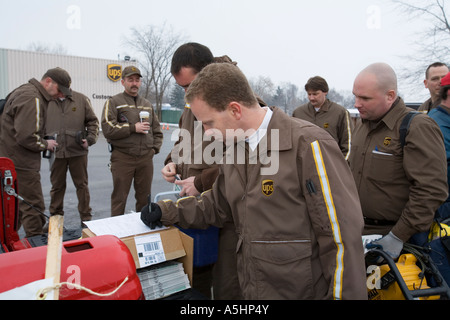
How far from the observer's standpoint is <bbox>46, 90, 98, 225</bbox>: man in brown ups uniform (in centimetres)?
551

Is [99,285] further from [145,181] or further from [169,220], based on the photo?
[145,181]

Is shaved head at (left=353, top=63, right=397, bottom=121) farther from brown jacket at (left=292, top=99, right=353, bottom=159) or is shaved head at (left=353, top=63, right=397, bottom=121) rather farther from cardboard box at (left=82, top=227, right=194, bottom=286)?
brown jacket at (left=292, top=99, right=353, bottom=159)

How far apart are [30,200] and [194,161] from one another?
337 cm

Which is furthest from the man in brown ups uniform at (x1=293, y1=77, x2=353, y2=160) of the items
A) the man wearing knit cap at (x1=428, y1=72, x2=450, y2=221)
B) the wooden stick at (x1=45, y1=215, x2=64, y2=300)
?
the wooden stick at (x1=45, y1=215, x2=64, y2=300)

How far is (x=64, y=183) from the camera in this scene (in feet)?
18.5

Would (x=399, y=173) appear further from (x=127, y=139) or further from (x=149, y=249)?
(x=127, y=139)

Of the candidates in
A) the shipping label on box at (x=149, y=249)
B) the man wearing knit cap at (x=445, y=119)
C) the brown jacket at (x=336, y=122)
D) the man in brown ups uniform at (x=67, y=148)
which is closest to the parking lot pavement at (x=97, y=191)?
the man in brown ups uniform at (x=67, y=148)

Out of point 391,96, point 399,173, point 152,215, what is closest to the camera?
point 152,215

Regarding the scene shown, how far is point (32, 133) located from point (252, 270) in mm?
4144

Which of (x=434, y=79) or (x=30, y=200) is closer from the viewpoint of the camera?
(x=30, y=200)

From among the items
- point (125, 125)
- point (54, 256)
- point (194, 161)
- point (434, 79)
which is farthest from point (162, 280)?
point (434, 79)

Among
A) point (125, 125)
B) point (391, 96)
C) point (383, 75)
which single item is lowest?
point (125, 125)

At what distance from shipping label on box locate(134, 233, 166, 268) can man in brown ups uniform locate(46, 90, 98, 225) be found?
4.11 metres

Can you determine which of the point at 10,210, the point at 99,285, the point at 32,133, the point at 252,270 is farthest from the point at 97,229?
the point at 32,133
